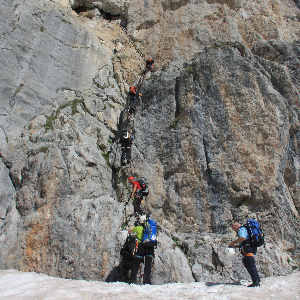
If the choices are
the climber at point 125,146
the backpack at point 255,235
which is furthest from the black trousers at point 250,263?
the climber at point 125,146

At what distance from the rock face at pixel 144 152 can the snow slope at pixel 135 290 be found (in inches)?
57.9

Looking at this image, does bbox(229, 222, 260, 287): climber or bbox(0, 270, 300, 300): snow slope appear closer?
bbox(0, 270, 300, 300): snow slope

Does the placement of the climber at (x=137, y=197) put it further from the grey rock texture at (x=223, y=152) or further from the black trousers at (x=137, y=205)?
the grey rock texture at (x=223, y=152)

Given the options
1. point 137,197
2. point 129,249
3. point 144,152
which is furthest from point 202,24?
point 129,249

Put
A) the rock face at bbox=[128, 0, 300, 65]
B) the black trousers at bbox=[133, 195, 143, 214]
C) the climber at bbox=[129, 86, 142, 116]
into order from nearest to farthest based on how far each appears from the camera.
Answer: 1. the black trousers at bbox=[133, 195, 143, 214]
2. the climber at bbox=[129, 86, 142, 116]
3. the rock face at bbox=[128, 0, 300, 65]

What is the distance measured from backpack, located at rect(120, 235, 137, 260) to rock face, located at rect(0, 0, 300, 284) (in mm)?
805

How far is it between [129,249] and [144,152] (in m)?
6.30

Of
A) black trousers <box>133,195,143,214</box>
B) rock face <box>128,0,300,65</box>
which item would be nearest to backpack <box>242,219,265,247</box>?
black trousers <box>133,195,143,214</box>

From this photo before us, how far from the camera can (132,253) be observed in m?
7.98

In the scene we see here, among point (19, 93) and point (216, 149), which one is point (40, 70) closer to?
point (19, 93)

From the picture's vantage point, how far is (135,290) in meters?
6.93

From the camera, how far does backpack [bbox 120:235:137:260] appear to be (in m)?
8.06

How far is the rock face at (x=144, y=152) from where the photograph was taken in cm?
953

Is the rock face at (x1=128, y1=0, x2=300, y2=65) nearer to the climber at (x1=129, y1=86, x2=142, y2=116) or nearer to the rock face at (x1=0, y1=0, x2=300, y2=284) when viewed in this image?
the rock face at (x1=0, y1=0, x2=300, y2=284)
